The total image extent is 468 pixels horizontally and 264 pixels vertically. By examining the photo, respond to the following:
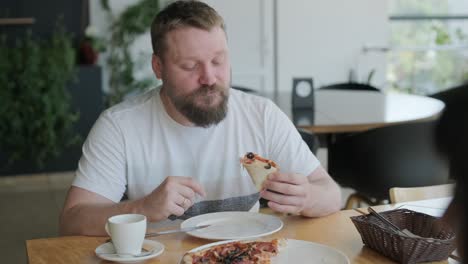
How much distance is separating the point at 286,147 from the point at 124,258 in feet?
2.52

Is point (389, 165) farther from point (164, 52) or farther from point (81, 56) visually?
point (81, 56)

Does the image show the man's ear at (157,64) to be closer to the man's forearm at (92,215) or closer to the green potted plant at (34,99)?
the man's forearm at (92,215)

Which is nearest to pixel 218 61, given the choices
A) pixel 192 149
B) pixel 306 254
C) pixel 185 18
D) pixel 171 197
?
pixel 185 18

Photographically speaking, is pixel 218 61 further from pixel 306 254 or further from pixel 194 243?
pixel 306 254

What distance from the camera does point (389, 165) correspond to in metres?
3.25

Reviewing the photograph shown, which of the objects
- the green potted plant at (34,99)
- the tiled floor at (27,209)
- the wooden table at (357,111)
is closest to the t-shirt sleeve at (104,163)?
the wooden table at (357,111)

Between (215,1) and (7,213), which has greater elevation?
(215,1)

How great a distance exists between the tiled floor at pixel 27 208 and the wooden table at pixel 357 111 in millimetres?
1199

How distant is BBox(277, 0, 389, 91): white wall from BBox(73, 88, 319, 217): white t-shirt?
4.72 m

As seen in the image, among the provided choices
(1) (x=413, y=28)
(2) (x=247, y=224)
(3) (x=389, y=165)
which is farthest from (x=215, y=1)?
(2) (x=247, y=224)

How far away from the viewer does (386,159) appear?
3.23m

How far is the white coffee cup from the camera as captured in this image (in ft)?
4.79

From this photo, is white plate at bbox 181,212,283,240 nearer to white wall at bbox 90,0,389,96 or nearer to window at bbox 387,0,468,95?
white wall at bbox 90,0,389,96

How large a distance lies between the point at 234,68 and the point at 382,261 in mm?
5220
